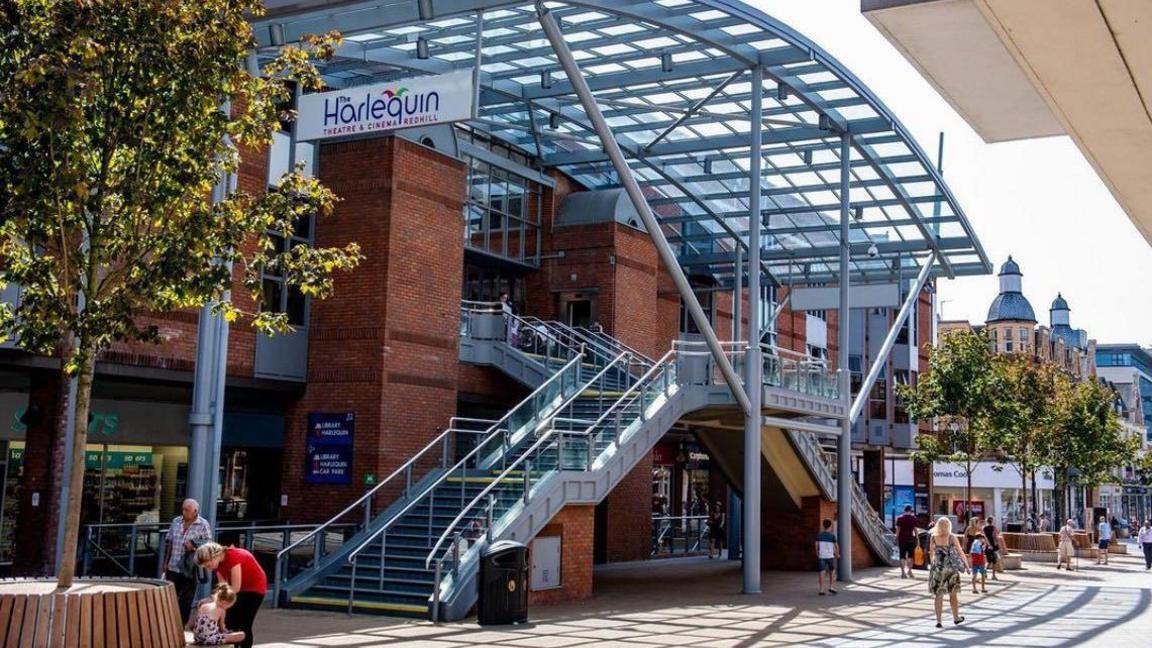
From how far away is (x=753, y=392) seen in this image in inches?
840

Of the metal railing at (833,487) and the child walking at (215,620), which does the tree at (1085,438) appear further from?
the child walking at (215,620)

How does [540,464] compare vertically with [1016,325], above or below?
below

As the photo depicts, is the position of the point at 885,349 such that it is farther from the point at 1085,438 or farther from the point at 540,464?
the point at 1085,438

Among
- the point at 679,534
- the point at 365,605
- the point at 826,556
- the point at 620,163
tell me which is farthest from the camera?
the point at 679,534

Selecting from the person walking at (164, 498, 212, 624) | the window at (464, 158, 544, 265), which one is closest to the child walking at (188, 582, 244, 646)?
the person walking at (164, 498, 212, 624)

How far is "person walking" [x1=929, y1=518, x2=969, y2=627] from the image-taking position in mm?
16312

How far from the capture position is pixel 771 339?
124 ft

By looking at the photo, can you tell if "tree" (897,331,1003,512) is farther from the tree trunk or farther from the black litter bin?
the tree trunk

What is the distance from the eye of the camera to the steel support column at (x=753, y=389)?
20.8 meters

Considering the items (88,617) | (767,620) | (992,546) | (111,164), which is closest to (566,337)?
(767,620)

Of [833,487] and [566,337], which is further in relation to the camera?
[833,487]

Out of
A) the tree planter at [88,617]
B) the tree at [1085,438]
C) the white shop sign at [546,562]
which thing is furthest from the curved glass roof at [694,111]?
the tree at [1085,438]

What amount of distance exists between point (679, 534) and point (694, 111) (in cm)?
1198

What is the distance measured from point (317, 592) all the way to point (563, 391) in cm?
591
